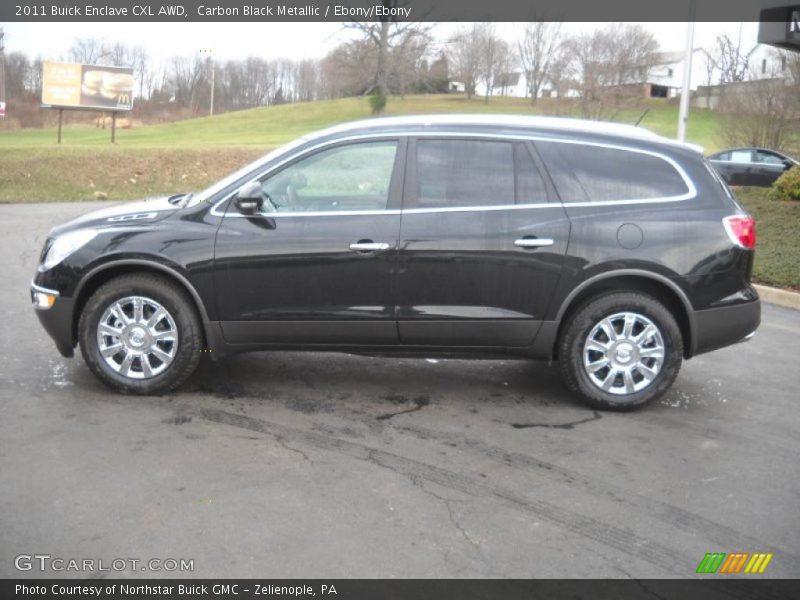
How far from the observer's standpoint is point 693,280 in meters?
5.66

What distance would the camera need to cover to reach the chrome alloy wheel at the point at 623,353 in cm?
570

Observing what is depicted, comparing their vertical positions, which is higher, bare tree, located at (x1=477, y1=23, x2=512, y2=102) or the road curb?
bare tree, located at (x1=477, y1=23, x2=512, y2=102)

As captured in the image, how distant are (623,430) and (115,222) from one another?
3565 millimetres

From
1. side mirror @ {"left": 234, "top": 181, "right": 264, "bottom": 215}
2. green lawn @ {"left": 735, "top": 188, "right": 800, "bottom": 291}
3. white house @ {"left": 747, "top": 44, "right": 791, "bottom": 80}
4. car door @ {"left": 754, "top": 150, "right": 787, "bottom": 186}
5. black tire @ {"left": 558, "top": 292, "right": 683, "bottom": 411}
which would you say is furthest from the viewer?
white house @ {"left": 747, "top": 44, "right": 791, "bottom": 80}

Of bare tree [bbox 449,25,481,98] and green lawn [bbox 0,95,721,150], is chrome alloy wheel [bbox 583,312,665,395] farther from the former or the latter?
bare tree [bbox 449,25,481,98]

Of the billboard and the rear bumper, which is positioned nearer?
the rear bumper

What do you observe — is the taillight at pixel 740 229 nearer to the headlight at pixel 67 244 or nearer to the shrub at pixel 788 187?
the headlight at pixel 67 244

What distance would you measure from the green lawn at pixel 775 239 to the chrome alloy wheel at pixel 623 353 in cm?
560

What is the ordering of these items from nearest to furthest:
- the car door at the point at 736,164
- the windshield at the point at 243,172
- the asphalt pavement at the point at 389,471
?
the asphalt pavement at the point at 389,471 → the windshield at the point at 243,172 → the car door at the point at 736,164

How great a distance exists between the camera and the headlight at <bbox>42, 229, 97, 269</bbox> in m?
5.73

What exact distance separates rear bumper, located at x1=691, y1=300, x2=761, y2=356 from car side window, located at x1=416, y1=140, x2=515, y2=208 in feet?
4.88

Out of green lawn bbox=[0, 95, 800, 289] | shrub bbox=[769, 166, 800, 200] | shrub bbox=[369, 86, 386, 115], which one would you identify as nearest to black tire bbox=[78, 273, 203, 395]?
green lawn bbox=[0, 95, 800, 289]

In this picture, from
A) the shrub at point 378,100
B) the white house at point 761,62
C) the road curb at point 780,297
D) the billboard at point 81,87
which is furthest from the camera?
the shrub at point 378,100

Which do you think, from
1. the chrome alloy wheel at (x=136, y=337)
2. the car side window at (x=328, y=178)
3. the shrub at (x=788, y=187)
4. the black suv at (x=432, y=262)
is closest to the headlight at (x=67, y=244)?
the black suv at (x=432, y=262)
